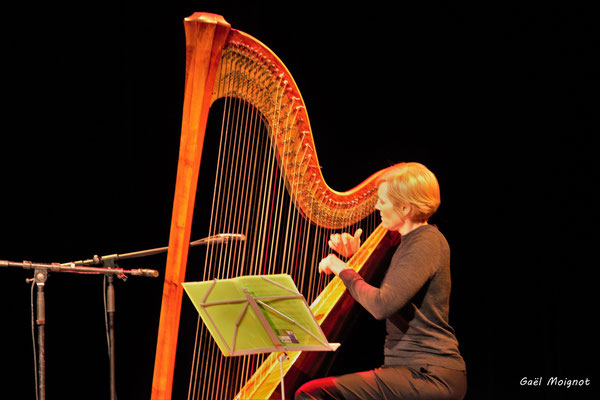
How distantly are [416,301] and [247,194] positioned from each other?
0.79 meters

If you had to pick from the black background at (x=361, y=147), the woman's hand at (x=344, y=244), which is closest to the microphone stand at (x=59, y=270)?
the woman's hand at (x=344, y=244)

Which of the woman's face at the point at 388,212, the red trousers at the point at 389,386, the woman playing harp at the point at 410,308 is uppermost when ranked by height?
the woman's face at the point at 388,212

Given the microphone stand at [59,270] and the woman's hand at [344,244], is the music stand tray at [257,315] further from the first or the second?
the woman's hand at [344,244]

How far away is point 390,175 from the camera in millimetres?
2609

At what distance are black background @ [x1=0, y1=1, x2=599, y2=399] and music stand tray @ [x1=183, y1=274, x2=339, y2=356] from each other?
5.27ft

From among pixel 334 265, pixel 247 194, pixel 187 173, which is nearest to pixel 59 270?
pixel 187 173

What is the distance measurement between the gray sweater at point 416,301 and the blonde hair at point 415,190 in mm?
83

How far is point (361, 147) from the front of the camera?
4855mm

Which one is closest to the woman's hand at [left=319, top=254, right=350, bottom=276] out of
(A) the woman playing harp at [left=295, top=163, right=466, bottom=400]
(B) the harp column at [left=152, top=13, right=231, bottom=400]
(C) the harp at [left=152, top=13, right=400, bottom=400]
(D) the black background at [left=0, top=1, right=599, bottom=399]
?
(A) the woman playing harp at [left=295, top=163, right=466, bottom=400]

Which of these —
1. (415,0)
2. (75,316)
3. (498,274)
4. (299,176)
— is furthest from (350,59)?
(75,316)

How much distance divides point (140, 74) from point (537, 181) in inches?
112

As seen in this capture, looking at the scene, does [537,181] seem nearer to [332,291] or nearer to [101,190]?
[332,291]

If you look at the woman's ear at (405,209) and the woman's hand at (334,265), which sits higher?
the woman's ear at (405,209)

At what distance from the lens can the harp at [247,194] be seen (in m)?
2.14
